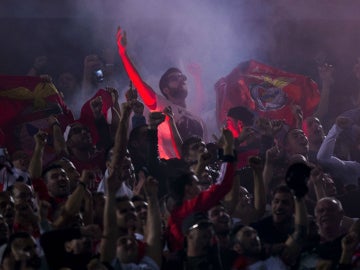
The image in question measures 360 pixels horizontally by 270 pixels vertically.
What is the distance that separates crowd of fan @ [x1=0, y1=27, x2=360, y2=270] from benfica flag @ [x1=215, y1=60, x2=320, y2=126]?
1259mm

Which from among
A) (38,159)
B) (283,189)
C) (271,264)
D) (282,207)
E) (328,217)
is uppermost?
(38,159)

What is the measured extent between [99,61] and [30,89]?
1.15 metres

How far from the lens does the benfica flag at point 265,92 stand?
1179 centimetres

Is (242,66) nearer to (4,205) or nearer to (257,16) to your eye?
(257,16)

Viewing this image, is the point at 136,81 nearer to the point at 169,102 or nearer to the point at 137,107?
the point at 169,102

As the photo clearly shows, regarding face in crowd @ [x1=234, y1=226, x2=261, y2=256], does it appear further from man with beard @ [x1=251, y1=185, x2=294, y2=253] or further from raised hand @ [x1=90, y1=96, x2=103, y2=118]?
raised hand @ [x1=90, y1=96, x2=103, y2=118]

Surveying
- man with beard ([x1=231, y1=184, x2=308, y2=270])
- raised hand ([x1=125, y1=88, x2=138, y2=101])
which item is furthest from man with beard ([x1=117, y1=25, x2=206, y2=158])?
man with beard ([x1=231, y1=184, x2=308, y2=270])

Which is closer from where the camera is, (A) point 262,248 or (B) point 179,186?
(A) point 262,248

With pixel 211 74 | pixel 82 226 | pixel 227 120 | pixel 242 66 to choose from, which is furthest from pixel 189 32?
pixel 82 226

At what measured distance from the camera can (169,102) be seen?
1107 cm

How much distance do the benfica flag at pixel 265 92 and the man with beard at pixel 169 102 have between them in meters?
0.85

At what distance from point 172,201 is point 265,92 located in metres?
3.52

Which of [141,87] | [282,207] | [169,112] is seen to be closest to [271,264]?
[282,207]

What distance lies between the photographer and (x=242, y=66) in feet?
40.2
